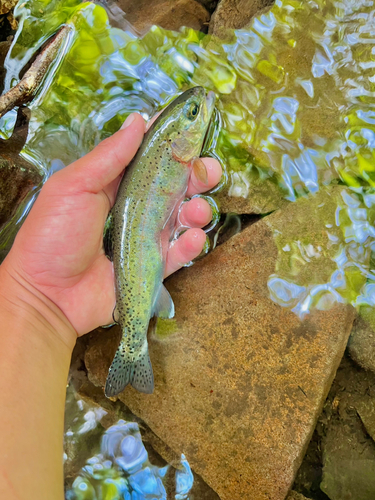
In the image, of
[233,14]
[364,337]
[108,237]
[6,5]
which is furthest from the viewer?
[6,5]

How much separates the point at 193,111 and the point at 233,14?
126cm

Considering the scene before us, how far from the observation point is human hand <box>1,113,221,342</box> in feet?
8.28

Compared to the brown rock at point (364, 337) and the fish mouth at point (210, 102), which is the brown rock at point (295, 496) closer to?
the brown rock at point (364, 337)

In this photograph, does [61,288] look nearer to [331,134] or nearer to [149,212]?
[149,212]

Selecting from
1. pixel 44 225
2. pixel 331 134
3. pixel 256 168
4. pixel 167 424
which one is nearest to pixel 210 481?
pixel 167 424

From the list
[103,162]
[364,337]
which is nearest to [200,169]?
[103,162]

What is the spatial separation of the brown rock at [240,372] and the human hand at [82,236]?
0.41 m

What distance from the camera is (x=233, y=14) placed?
10.6ft

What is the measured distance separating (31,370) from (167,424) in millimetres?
1155

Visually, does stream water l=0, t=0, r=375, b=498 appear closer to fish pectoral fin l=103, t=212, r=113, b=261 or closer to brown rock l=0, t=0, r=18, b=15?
brown rock l=0, t=0, r=18, b=15

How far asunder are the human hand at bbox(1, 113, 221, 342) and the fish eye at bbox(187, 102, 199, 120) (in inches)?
14.3

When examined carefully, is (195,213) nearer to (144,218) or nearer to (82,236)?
(144,218)

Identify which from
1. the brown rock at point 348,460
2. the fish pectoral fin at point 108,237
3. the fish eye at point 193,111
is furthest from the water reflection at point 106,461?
the fish eye at point 193,111

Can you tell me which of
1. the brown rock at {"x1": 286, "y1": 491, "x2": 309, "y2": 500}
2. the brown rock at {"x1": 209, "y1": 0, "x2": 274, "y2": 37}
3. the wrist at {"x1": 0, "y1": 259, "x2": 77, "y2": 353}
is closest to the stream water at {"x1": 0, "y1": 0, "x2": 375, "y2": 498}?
the brown rock at {"x1": 209, "y1": 0, "x2": 274, "y2": 37}
